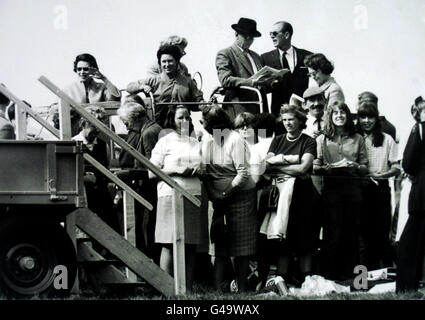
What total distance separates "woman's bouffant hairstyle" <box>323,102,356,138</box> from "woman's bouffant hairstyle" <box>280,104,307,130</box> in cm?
30

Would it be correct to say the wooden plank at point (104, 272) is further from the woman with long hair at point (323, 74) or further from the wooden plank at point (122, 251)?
the woman with long hair at point (323, 74)

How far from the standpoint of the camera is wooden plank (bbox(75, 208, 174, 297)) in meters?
9.66

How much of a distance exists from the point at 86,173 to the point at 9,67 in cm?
144

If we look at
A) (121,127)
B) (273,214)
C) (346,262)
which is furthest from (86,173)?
(346,262)

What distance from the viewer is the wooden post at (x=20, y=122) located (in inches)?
391

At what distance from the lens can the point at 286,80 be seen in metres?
11.1

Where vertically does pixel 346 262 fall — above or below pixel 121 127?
below

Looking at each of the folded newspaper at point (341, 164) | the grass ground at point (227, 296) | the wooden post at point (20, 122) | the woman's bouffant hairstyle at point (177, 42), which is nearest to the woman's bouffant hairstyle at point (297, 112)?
the folded newspaper at point (341, 164)

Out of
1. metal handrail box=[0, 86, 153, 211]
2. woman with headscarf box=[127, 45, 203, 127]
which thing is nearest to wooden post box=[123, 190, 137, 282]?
metal handrail box=[0, 86, 153, 211]

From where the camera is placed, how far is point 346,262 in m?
10.4

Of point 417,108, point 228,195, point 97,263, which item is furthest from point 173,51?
point 417,108

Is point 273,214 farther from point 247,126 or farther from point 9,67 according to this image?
point 9,67
